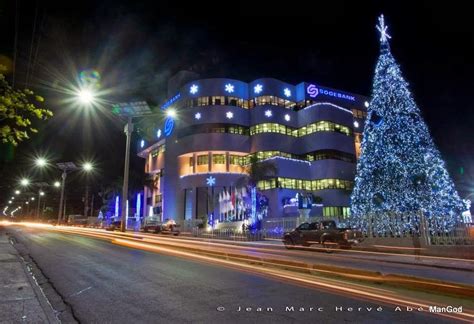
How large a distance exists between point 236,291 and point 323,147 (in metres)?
54.0

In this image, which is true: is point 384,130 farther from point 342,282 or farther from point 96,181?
point 96,181

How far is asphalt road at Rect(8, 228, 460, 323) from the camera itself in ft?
17.8

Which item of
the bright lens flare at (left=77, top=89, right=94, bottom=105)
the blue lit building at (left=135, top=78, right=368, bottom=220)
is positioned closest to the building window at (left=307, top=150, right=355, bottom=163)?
the blue lit building at (left=135, top=78, right=368, bottom=220)

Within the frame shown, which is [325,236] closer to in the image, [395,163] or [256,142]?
[395,163]

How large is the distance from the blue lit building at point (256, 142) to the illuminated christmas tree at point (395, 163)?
95.1 feet

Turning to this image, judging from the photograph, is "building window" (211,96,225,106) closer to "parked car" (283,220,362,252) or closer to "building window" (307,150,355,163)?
"building window" (307,150,355,163)

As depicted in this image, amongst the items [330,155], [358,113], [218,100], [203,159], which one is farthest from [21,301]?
[358,113]

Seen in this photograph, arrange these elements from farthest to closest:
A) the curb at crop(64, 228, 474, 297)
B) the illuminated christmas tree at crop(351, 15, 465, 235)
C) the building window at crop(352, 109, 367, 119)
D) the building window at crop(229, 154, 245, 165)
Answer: the building window at crop(352, 109, 367, 119)
the building window at crop(229, 154, 245, 165)
the illuminated christmas tree at crop(351, 15, 465, 235)
the curb at crop(64, 228, 474, 297)

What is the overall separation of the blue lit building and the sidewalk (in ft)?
154

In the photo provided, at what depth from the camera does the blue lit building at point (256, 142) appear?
58000 millimetres

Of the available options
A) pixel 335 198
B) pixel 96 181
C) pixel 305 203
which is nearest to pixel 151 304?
pixel 305 203

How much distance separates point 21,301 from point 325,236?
57.2 ft

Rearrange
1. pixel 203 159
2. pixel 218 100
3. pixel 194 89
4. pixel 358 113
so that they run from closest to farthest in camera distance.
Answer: pixel 203 159 < pixel 218 100 < pixel 194 89 < pixel 358 113

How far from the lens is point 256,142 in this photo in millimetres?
59750
